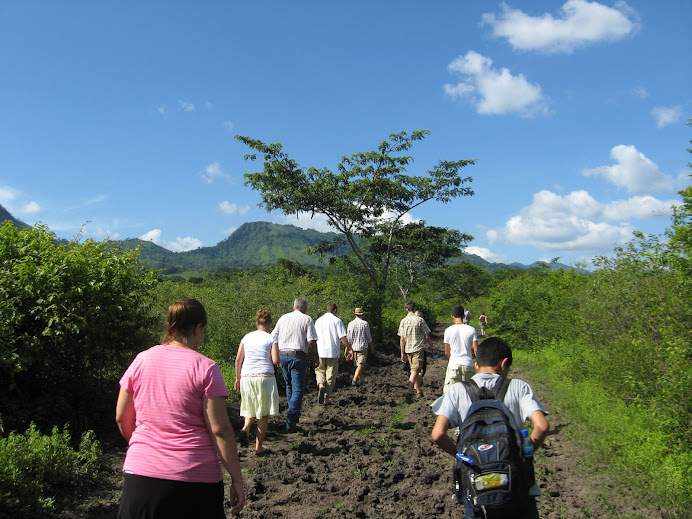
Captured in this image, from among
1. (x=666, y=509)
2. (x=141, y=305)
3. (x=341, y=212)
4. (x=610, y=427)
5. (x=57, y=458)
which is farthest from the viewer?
(x=341, y=212)

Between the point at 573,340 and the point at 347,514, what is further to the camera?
the point at 573,340

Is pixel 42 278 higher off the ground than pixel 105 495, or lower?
higher

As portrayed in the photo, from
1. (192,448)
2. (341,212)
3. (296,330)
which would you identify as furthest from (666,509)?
(341,212)

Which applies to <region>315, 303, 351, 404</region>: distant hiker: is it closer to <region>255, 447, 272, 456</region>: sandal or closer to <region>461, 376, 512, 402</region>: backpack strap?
<region>255, 447, 272, 456</region>: sandal

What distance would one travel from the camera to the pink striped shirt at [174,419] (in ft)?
9.11

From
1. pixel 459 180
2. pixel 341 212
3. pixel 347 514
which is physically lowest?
pixel 347 514

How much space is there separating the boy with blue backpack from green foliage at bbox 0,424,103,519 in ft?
12.2

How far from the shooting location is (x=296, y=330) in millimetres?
8008

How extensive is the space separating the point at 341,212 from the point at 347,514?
18.9 metres

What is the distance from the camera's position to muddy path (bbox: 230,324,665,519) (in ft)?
17.0

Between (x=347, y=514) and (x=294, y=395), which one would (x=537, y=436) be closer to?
(x=347, y=514)

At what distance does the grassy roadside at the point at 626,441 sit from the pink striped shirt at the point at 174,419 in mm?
4453

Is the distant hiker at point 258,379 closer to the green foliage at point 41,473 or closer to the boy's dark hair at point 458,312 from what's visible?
the green foliage at point 41,473

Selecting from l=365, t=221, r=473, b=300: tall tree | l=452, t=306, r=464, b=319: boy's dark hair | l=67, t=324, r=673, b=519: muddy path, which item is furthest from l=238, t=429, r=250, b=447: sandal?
l=365, t=221, r=473, b=300: tall tree
